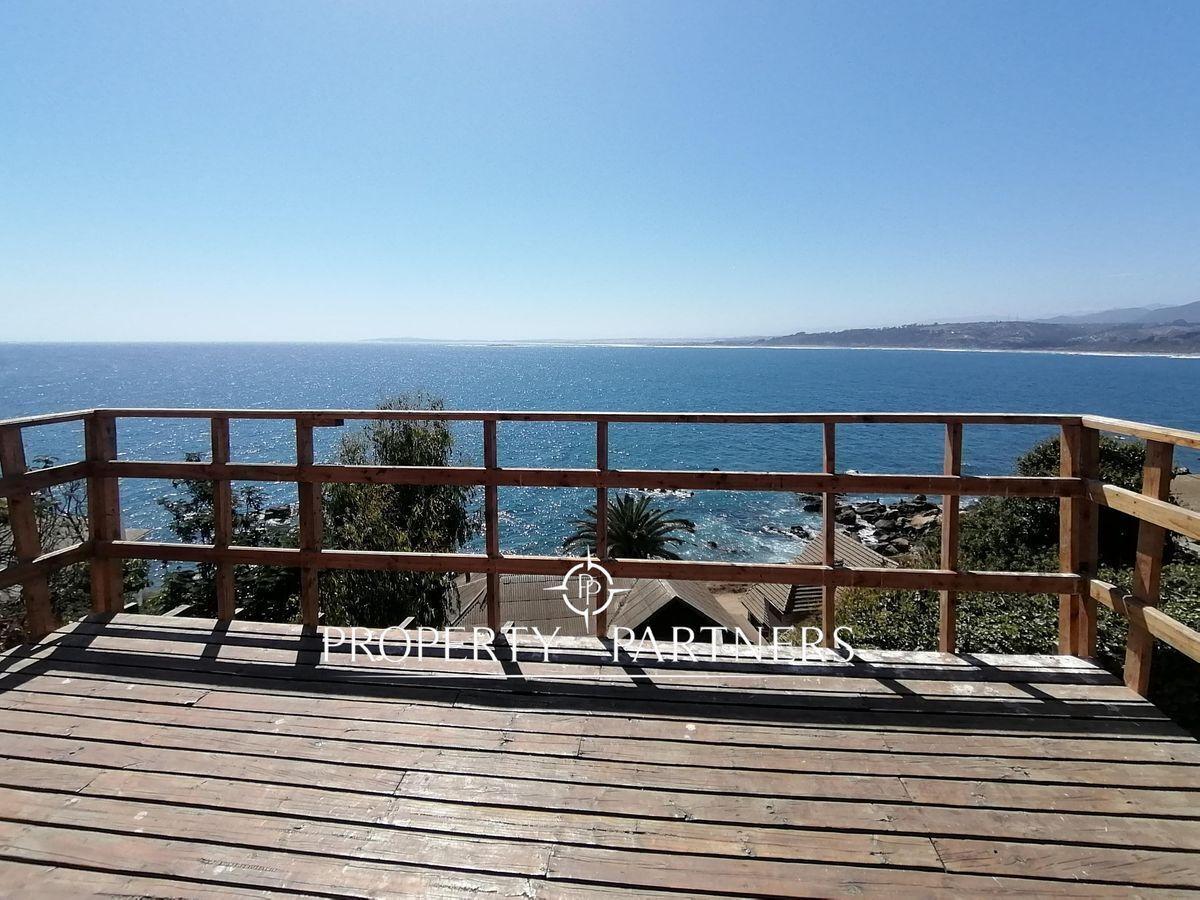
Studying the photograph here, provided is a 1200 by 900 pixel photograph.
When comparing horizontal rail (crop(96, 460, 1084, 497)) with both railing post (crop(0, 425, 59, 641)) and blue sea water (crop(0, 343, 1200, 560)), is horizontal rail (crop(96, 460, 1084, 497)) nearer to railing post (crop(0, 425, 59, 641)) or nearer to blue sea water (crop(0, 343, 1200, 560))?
railing post (crop(0, 425, 59, 641))

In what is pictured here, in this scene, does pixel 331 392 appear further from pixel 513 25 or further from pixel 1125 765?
→ pixel 1125 765

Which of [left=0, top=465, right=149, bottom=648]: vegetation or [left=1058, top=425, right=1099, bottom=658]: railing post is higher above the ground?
[left=1058, top=425, right=1099, bottom=658]: railing post

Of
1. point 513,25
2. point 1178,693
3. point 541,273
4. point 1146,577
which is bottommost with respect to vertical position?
point 1178,693

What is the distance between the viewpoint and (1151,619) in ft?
8.71

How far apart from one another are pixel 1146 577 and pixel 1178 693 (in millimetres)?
1765

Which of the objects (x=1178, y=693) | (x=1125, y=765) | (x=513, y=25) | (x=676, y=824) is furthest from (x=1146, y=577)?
(x=513, y=25)

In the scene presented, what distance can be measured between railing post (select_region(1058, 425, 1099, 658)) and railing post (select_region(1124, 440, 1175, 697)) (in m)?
0.29

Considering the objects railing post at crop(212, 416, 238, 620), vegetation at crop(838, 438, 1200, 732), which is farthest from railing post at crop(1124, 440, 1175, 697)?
railing post at crop(212, 416, 238, 620)

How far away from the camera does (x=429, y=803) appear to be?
2008 millimetres

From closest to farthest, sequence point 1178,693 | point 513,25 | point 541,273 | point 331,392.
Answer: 1. point 1178,693
2. point 513,25
3. point 331,392
4. point 541,273

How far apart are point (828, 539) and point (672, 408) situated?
63834 millimetres

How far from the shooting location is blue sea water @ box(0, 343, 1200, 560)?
107 ft

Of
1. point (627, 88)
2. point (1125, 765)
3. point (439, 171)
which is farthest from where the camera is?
point (439, 171)

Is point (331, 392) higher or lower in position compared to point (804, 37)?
lower
